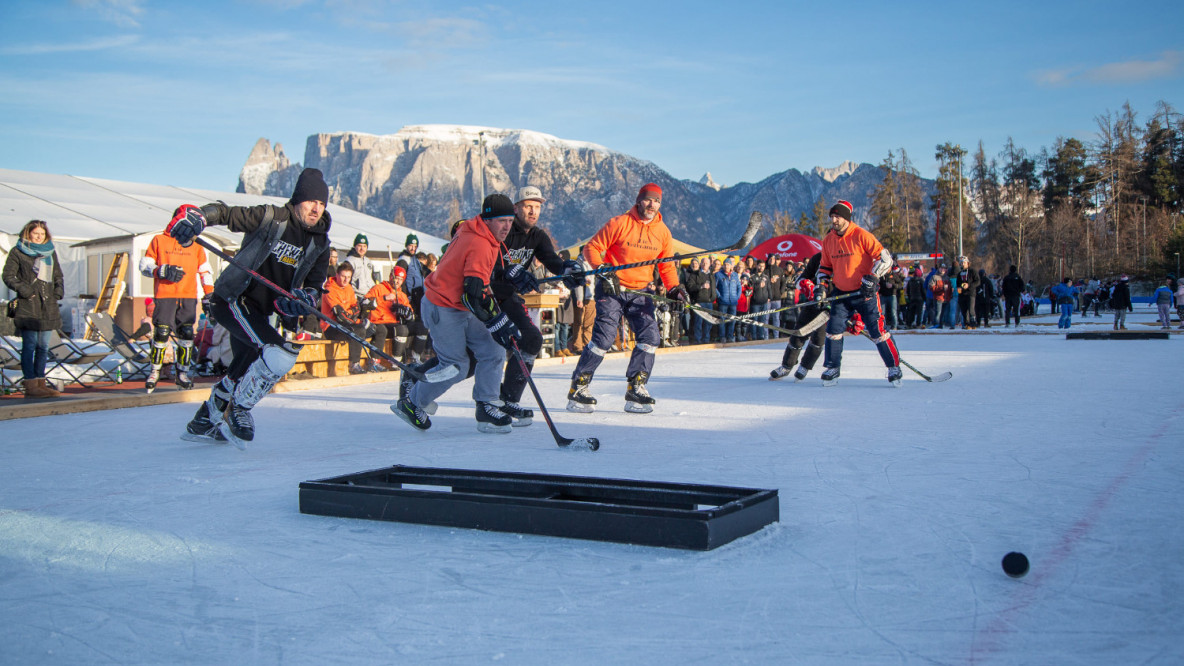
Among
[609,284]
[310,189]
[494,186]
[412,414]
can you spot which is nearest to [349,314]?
[609,284]

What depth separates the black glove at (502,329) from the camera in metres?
5.12

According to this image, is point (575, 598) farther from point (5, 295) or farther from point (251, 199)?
point (251, 199)

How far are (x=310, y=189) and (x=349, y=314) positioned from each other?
541cm

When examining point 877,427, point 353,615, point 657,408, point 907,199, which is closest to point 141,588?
point 353,615

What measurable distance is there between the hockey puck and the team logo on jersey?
13.1 feet

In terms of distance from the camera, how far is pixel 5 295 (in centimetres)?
1491

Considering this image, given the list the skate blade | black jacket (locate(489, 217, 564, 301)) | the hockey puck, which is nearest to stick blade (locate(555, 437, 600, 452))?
the skate blade

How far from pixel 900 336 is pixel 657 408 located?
12015 mm

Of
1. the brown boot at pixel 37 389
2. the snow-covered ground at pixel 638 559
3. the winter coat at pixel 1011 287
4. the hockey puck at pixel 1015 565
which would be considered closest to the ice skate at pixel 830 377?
the snow-covered ground at pixel 638 559

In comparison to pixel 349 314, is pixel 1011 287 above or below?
above

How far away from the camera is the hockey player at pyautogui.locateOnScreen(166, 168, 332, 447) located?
4.79 m

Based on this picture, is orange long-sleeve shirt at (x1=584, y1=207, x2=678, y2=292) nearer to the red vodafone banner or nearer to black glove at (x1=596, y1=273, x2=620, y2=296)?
black glove at (x1=596, y1=273, x2=620, y2=296)

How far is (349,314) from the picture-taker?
10070 mm

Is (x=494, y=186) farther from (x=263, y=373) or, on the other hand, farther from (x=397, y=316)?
(x=263, y=373)
